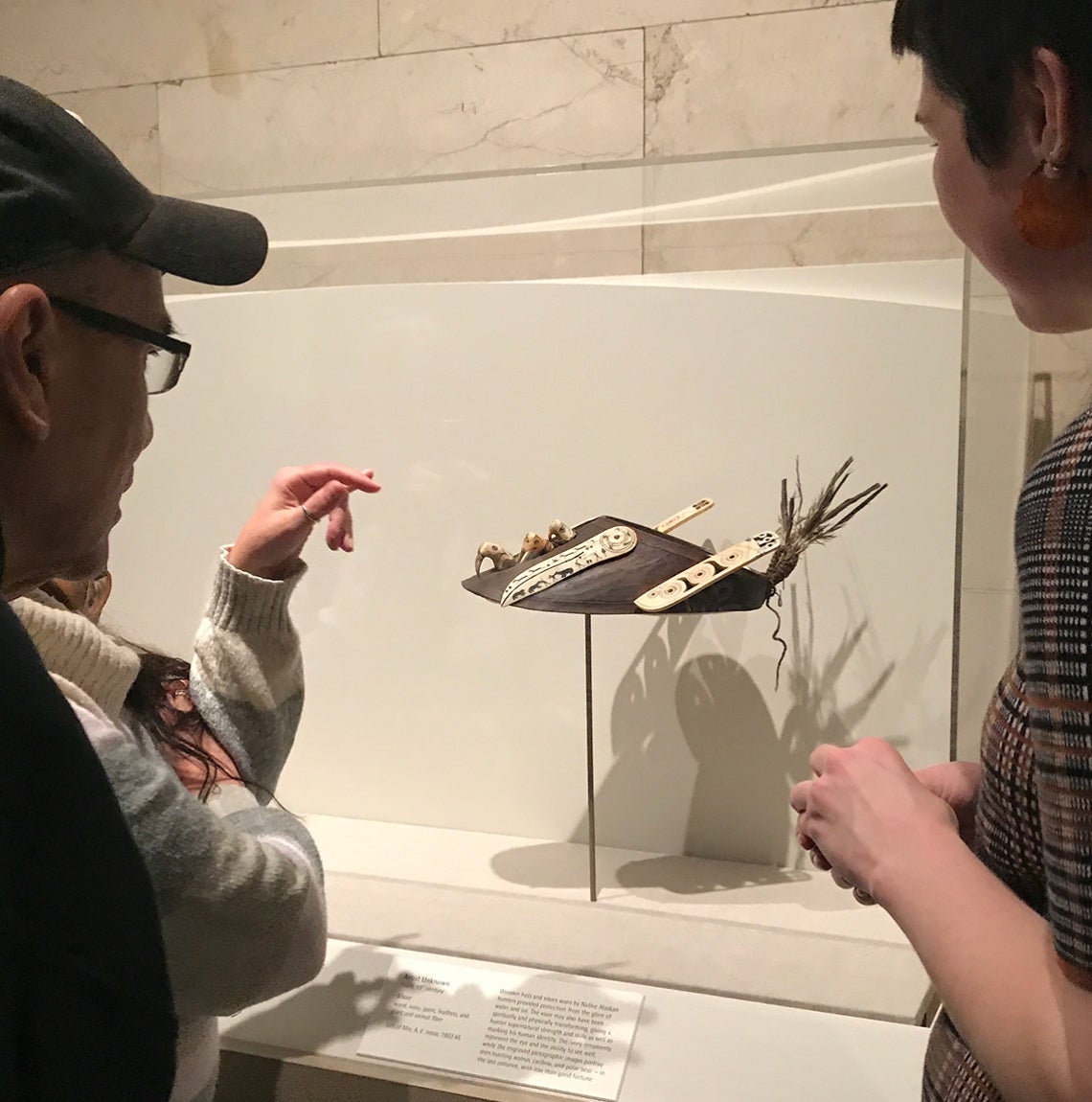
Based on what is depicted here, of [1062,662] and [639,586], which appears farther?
[639,586]

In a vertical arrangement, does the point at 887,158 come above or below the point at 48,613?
above

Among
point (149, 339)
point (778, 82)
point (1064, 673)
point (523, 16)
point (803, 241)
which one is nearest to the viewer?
point (1064, 673)

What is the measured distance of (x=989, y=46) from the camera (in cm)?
45

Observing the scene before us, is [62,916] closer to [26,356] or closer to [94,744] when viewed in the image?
[94,744]

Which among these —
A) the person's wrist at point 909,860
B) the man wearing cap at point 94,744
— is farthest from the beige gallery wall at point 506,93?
the man wearing cap at point 94,744

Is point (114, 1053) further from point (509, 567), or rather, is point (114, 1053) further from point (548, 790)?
point (548, 790)

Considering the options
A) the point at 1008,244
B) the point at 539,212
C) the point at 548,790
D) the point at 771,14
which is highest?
the point at 771,14

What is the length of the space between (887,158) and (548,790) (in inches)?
36.6

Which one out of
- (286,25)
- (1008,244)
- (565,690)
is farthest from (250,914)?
(286,25)

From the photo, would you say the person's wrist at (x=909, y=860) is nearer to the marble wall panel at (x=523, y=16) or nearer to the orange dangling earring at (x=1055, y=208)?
the orange dangling earring at (x=1055, y=208)

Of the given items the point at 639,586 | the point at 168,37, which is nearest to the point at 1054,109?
the point at 639,586

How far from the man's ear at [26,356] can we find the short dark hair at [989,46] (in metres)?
0.45

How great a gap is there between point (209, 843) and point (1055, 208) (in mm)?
577

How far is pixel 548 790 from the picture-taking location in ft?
4.91
